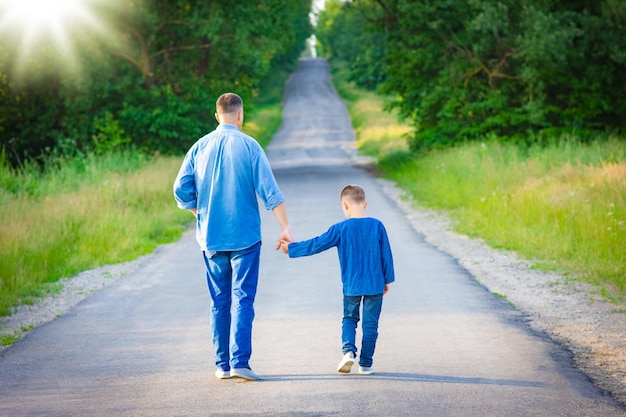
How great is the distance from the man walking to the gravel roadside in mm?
2517

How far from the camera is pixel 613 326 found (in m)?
8.77

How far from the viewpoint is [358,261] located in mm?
6762

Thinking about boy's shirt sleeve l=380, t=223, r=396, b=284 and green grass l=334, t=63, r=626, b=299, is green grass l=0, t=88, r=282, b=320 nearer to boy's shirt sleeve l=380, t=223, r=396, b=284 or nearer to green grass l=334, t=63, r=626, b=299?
boy's shirt sleeve l=380, t=223, r=396, b=284

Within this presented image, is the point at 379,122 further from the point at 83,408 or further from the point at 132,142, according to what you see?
the point at 83,408

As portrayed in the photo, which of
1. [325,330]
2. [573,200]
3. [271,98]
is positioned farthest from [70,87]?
[271,98]

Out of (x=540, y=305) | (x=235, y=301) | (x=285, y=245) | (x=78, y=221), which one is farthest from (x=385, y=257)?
(x=78, y=221)

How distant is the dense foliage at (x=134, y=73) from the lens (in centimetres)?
2894

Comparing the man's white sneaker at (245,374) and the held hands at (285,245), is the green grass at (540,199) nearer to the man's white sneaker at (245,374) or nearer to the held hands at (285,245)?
the held hands at (285,245)

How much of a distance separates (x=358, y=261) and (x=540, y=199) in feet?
34.7

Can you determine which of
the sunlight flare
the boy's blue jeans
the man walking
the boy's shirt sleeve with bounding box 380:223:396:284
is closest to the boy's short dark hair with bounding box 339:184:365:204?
the boy's shirt sleeve with bounding box 380:223:396:284

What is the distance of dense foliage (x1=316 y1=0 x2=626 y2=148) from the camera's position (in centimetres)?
2728

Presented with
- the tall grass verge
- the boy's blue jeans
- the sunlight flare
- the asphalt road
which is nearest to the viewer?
the asphalt road

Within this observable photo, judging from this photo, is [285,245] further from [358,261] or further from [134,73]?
[134,73]

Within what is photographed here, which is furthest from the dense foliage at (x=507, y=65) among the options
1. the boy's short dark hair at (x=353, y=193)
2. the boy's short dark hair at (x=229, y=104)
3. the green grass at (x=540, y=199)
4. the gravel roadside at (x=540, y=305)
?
the boy's short dark hair at (x=353, y=193)
